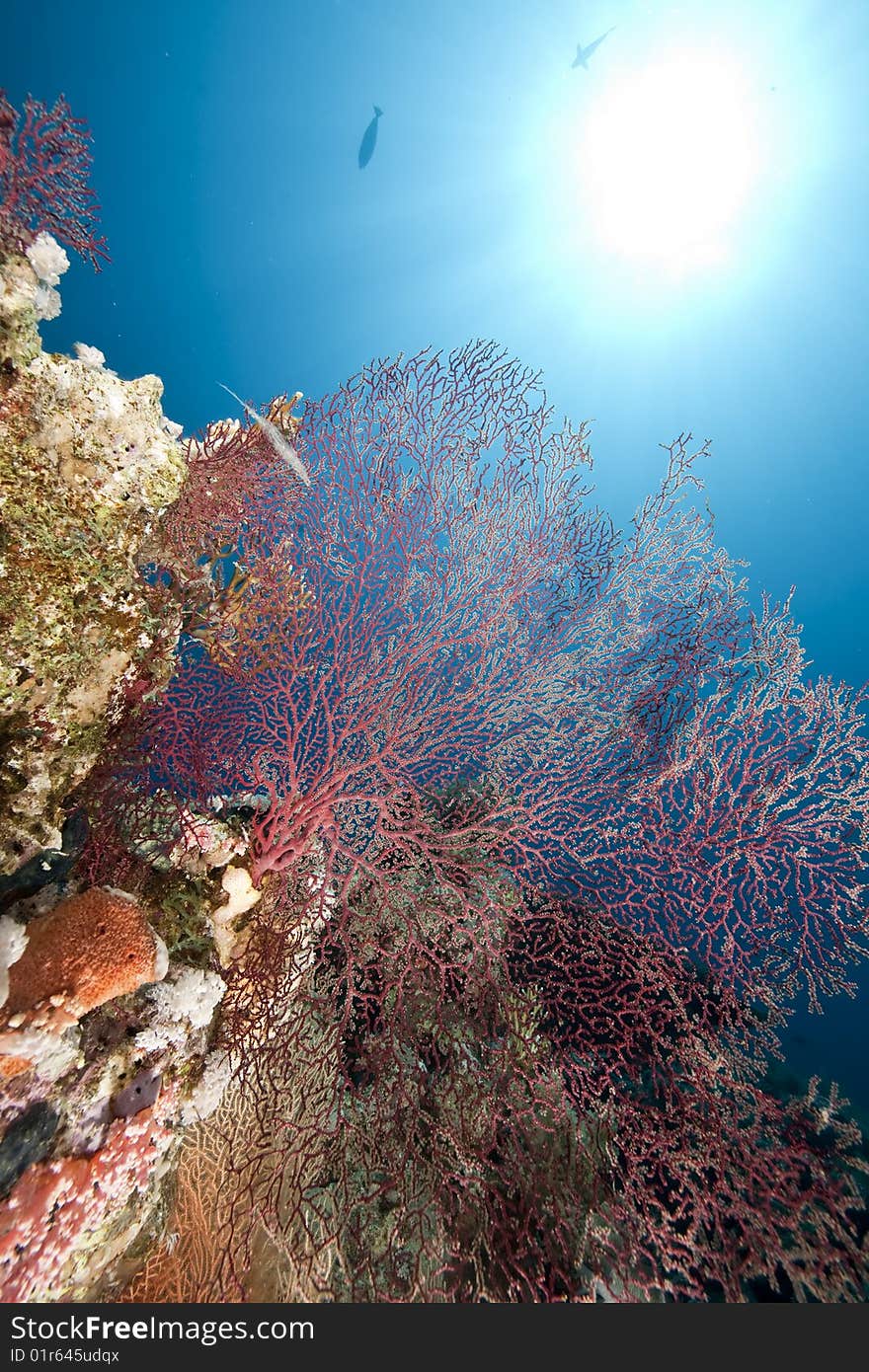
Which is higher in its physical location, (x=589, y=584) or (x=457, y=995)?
(x=589, y=584)

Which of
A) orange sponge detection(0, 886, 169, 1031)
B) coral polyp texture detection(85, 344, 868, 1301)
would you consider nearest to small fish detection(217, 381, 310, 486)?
coral polyp texture detection(85, 344, 868, 1301)

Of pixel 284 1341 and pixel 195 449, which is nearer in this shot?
pixel 284 1341

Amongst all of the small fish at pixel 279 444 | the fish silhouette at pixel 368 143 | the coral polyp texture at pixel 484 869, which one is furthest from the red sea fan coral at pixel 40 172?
the fish silhouette at pixel 368 143

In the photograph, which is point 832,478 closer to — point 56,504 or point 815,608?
point 815,608

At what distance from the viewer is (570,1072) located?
310 cm

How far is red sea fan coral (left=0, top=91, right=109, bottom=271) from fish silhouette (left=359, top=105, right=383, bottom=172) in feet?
129

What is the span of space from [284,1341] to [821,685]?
525 cm

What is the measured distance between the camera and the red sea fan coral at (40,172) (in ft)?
6.95

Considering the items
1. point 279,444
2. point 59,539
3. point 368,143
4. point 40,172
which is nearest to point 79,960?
point 59,539

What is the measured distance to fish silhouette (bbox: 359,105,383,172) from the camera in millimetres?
28141

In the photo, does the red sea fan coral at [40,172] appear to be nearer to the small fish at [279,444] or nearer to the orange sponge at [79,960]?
the small fish at [279,444]

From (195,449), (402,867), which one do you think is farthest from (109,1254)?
(195,449)

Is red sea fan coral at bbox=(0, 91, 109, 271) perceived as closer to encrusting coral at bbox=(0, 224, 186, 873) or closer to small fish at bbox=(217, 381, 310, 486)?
encrusting coral at bbox=(0, 224, 186, 873)

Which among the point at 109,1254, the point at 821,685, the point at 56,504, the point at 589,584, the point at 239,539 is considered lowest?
the point at 109,1254
